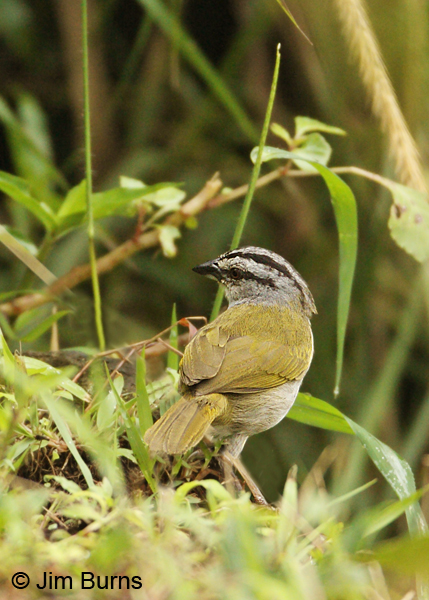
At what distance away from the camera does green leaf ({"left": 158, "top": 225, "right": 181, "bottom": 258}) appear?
4.07m

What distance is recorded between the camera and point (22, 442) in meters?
A: 2.44

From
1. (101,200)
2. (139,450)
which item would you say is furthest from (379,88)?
(139,450)

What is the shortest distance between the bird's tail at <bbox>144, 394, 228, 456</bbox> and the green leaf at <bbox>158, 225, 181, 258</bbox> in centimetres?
122

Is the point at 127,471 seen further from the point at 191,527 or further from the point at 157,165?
the point at 157,165

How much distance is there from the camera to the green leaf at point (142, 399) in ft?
8.74

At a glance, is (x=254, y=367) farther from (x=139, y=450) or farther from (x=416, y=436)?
(x=416, y=436)

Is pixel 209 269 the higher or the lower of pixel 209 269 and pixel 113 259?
the higher

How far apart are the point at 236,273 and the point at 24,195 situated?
1.18m

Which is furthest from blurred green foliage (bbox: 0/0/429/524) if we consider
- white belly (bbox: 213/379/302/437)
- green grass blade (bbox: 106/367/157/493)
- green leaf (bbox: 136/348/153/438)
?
green grass blade (bbox: 106/367/157/493)

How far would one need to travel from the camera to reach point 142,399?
271cm

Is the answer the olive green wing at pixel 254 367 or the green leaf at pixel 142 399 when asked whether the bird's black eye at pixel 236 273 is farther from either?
the green leaf at pixel 142 399

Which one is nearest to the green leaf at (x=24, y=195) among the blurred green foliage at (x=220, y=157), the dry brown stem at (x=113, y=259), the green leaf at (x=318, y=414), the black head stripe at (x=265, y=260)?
the dry brown stem at (x=113, y=259)

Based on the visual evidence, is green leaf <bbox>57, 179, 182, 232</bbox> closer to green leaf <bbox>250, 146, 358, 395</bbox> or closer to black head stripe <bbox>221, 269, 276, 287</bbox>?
black head stripe <bbox>221, 269, 276, 287</bbox>

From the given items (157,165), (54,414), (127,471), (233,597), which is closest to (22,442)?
(54,414)
